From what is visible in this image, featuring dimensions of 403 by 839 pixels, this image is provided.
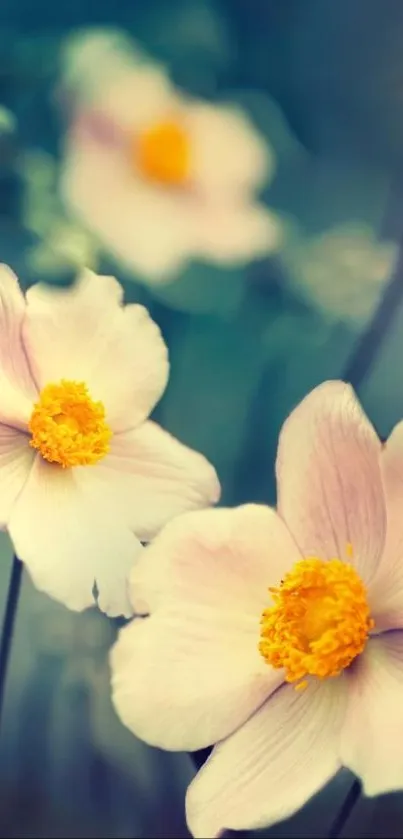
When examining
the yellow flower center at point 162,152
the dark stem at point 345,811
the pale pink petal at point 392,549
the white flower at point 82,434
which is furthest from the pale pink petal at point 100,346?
the dark stem at point 345,811

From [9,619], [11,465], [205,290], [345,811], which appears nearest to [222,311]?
[205,290]

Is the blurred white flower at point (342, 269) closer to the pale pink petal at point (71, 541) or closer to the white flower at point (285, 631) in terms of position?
the white flower at point (285, 631)

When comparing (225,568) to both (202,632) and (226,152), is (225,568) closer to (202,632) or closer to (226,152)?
(202,632)

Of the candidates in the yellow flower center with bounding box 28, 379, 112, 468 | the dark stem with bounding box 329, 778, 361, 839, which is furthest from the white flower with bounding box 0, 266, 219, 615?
the dark stem with bounding box 329, 778, 361, 839

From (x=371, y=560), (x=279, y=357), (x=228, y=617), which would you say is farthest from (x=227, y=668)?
(x=279, y=357)

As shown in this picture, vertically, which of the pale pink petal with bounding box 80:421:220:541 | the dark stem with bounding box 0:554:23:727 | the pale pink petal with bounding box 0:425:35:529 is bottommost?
the dark stem with bounding box 0:554:23:727

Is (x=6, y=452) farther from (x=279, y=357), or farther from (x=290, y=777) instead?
(x=290, y=777)

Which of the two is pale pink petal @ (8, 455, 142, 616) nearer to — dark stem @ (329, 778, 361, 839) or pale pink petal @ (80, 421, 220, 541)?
pale pink petal @ (80, 421, 220, 541)
